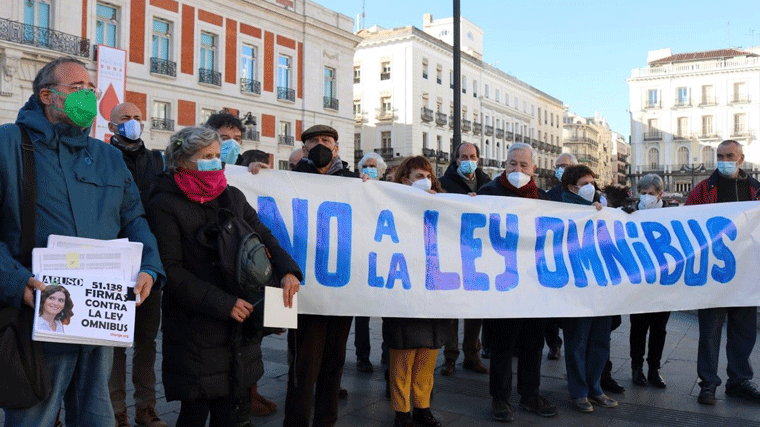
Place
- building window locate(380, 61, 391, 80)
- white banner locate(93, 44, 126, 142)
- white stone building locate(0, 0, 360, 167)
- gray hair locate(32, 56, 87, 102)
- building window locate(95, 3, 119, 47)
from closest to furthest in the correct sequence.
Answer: gray hair locate(32, 56, 87, 102) → white banner locate(93, 44, 126, 142) → white stone building locate(0, 0, 360, 167) → building window locate(95, 3, 119, 47) → building window locate(380, 61, 391, 80)

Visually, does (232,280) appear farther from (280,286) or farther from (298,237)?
(298,237)

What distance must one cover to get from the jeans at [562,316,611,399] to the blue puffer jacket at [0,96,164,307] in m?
3.03

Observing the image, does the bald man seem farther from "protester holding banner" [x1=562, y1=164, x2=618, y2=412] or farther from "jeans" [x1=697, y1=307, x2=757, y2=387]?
"jeans" [x1=697, y1=307, x2=757, y2=387]

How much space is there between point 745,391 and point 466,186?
259cm

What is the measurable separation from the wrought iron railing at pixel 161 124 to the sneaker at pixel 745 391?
26.2 meters

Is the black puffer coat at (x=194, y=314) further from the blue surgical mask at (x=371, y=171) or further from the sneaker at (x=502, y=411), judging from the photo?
the blue surgical mask at (x=371, y=171)

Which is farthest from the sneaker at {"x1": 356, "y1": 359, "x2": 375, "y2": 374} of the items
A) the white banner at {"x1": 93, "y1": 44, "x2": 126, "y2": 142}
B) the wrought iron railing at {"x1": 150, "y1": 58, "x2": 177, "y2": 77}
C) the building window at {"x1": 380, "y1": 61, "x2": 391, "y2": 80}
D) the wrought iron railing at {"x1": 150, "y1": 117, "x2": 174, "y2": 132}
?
the building window at {"x1": 380, "y1": 61, "x2": 391, "y2": 80}

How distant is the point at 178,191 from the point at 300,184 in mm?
1268

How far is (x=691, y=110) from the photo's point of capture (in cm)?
7075

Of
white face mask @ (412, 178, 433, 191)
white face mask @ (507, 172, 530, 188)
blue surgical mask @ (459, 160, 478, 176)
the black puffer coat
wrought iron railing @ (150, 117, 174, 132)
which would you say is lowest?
the black puffer coat

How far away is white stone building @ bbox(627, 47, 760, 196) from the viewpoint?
68062 mm

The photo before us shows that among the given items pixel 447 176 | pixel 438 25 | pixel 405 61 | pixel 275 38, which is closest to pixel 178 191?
pixel 447 176

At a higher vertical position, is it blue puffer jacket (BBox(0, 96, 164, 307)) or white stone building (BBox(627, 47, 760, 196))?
white stone building (BBox(627, 47, 760, 196))

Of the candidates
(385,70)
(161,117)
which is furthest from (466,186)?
(385,70)
